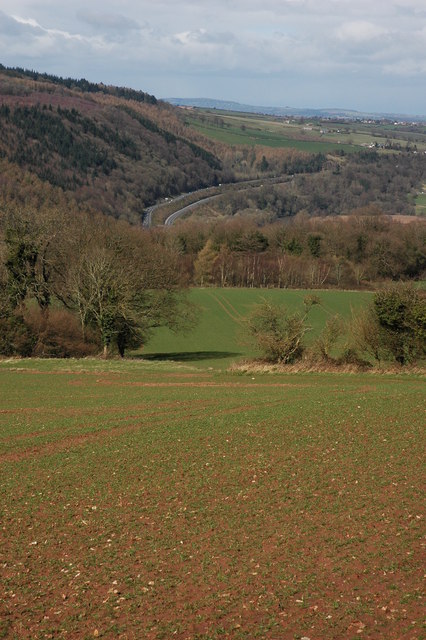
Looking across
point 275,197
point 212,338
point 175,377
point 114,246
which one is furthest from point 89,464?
point 275,197

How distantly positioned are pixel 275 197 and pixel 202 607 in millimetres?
174834

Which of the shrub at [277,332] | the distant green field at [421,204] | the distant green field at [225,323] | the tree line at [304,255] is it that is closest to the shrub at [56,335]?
the distant green field at [225,323]

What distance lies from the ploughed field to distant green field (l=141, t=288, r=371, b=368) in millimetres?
21586

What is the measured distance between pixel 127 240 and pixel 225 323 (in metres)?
16.5

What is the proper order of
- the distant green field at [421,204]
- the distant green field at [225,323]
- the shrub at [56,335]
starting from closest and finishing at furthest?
the shrub at [56,335]
the distant green field at [225,323]
the distant green field at [421,204]

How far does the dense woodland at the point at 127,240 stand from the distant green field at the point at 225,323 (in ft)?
11.5

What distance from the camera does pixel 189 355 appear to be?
56125mm

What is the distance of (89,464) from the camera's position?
1925cm

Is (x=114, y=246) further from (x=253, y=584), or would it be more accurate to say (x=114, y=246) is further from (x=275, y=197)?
(x=275, y=197)

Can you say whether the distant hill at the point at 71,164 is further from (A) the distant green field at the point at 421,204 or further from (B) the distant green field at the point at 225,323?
(A) the distant green field at the point at 421,204

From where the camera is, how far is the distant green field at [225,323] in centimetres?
5500

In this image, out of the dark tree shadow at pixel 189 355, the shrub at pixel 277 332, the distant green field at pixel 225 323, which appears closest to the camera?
the shrub at pixel 277 332

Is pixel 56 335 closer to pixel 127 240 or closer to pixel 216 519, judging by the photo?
pixel 127 240

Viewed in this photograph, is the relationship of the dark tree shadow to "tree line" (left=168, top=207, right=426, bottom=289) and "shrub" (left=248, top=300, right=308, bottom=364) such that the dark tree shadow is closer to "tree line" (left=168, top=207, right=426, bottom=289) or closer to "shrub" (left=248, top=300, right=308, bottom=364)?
"shrub" (left=248, top=300, right=308, bottom=364)
